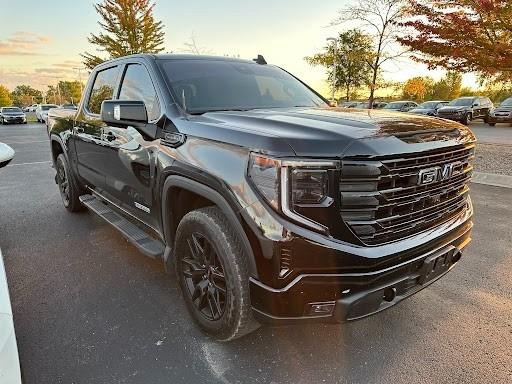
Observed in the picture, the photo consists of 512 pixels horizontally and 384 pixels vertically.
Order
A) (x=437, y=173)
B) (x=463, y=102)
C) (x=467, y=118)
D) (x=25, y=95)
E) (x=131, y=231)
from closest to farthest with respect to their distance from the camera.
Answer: (x=437, y=173) < (x=131, y=231) < (x=467, y=118) < (x=463, y=102) < (x=25, y=95)

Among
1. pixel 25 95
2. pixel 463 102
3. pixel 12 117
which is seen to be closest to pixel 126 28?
pixel 12 117

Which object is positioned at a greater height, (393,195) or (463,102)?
(393,195)

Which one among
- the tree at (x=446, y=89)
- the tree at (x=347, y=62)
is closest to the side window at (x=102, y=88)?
the tree at (x=347, y=62)

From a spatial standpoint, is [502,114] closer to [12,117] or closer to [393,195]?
[393,195]

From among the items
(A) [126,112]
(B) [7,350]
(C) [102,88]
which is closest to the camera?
(B) [7,350]

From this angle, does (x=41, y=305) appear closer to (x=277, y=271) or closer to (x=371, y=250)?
(x=277, y=271)

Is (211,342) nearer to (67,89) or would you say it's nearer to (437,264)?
(437,264)

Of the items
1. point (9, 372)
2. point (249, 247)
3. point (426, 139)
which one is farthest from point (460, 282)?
point (9, 372)

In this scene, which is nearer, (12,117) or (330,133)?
(330,133)

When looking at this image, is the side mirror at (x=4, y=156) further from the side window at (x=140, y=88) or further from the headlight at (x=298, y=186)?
the headlight at (x=298, y=186)

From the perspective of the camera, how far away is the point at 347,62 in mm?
31859

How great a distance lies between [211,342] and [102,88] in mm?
3014

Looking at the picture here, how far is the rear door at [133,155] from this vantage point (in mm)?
2989

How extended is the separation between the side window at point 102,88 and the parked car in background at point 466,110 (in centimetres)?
2127
